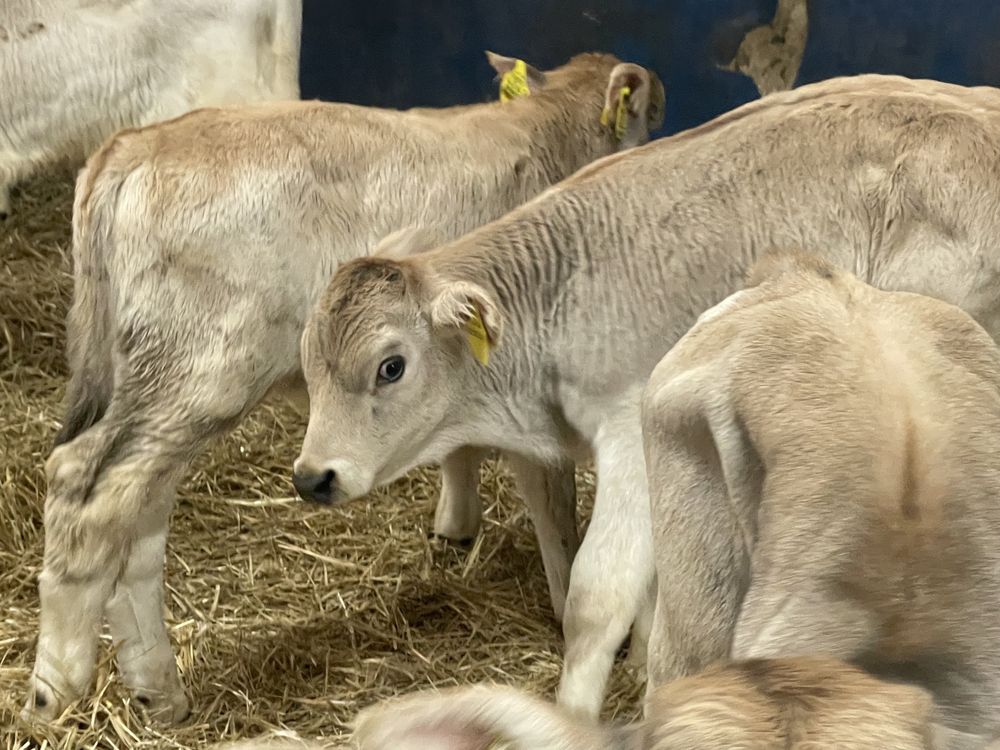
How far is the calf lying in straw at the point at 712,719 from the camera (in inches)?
71.5

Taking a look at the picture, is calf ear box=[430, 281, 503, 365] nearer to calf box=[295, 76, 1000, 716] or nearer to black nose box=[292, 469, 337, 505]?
calf box=[295, 76, 1000, 716]

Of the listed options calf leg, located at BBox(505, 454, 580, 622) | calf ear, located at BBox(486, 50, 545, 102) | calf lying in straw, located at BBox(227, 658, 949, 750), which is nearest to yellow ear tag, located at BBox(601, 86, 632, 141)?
calf ear, located at BBox(486, 50, 545, 102)

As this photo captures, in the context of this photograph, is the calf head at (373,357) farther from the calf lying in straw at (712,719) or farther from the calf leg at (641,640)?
the calf lying in straw at (712,719)

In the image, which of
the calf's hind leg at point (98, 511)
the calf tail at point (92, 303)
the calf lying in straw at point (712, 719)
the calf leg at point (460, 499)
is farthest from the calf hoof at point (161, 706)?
the calf lying in straw at point (712, 719)

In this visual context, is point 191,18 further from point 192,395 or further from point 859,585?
point 859,585

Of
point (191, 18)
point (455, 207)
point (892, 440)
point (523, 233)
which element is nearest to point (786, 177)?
point (523, 233)

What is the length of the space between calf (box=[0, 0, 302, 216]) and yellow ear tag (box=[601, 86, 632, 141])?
117cm

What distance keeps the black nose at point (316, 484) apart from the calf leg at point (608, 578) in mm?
665

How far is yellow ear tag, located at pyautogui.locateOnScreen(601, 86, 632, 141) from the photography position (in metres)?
4.36

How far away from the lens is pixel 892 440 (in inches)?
97.7

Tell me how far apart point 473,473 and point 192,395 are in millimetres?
1252

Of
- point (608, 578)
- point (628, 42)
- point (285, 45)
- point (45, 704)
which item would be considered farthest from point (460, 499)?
point (628, 42)

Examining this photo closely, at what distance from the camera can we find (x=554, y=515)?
13.7ft

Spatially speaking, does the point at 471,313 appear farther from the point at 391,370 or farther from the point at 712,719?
the point at 712,719
